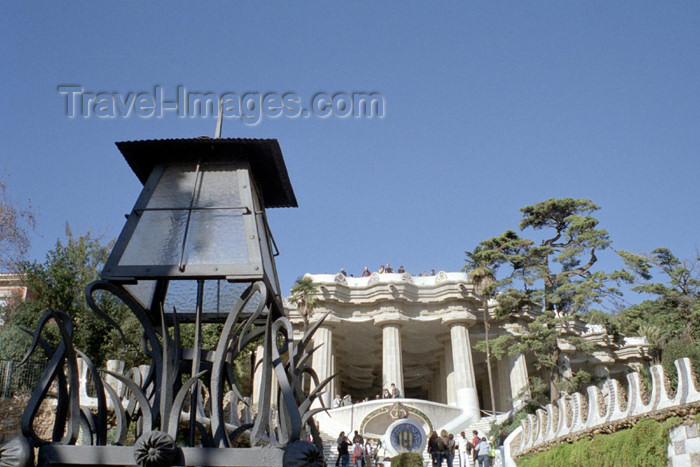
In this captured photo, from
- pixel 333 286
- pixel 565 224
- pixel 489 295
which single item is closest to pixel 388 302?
pixel 333 286

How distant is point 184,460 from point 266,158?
2.52 metres

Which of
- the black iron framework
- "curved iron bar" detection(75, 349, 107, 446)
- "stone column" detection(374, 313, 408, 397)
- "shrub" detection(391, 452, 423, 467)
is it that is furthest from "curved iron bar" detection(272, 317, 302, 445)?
"stone column" detection(374, 313, 408, 397)

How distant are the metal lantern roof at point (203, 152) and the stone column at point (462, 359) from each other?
111 feet

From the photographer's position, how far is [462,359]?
38750 mm

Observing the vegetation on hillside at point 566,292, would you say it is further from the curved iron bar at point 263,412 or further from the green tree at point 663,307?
the curved iron bar at point 263,412

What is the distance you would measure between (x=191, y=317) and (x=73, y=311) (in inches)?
858

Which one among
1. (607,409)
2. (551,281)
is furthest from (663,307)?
(607,409)

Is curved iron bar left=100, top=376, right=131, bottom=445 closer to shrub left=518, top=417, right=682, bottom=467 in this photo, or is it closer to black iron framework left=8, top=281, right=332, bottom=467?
black iron framework left=8, top=281, right=332, bottom=467

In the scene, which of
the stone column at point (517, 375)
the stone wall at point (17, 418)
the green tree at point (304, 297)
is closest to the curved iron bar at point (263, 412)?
the stone wall at point (17, 418)

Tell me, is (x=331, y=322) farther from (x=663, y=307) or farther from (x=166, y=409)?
(x=166, y=409)

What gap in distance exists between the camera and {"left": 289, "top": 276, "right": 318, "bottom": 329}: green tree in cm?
3628

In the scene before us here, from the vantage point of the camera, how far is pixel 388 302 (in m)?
39.8

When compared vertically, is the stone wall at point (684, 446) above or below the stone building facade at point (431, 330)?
below

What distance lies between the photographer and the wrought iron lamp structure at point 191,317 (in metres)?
3.57
